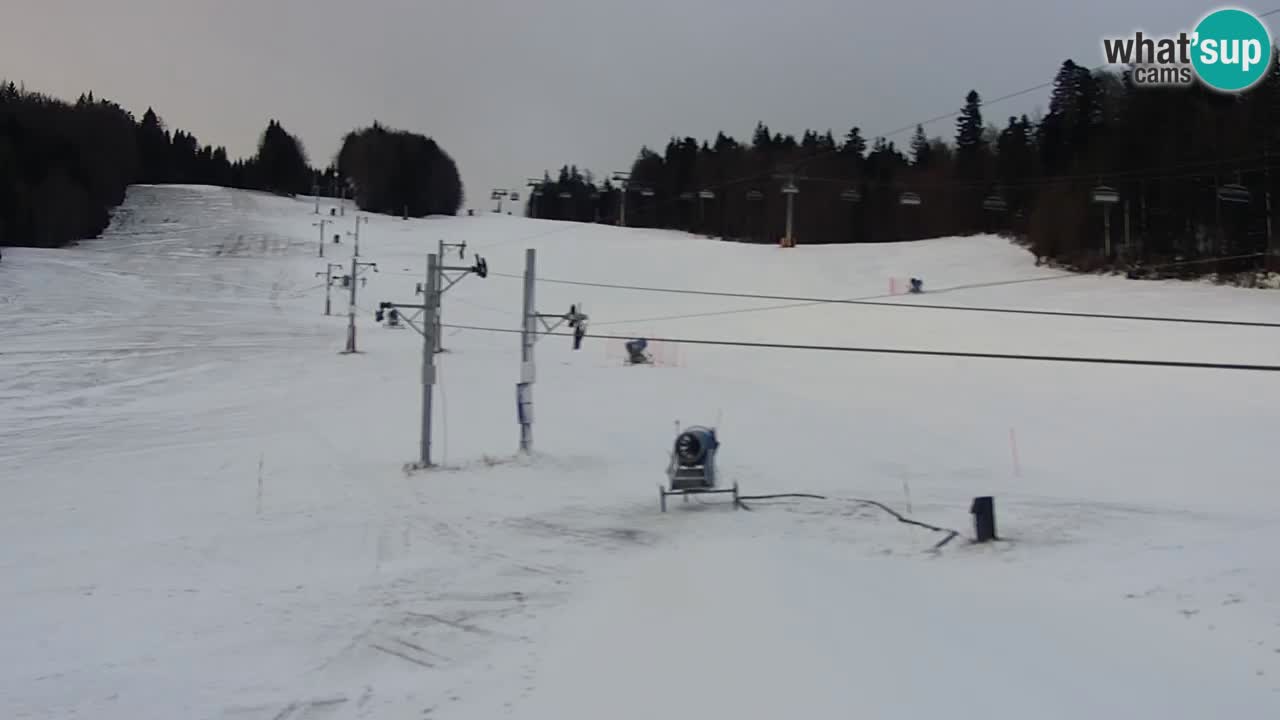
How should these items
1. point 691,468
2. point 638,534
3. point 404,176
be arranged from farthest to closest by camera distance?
point 404,176
point 691,468
point 638,534

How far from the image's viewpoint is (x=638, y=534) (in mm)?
15234

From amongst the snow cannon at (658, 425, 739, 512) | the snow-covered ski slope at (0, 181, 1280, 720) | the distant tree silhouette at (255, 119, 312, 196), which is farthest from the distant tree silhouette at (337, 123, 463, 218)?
the snow cannon at (658, 425, 739, 512)

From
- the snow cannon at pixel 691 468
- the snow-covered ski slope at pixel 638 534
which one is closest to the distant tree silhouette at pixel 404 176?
the snow-covered ski slope at pixel 638 534

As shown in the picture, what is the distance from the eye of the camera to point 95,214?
91000 mm

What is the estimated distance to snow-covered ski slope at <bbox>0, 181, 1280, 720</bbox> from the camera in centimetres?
859

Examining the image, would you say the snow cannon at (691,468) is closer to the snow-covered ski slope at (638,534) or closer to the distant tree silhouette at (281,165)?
the snow-covered ski slope at (638,534)

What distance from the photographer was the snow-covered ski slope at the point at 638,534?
859 cm

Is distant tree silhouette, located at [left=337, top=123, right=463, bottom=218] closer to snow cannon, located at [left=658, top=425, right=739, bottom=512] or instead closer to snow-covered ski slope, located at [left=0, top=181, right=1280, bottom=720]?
snow-covered ski slope, located at [left=0, top=181, right=1280, bottom=720]

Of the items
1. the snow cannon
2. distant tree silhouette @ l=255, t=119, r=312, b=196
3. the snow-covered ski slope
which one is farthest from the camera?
distant tree silhouette @ l=255, t=119, r=312, b=196

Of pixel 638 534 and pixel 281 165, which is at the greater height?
pixel 281 165

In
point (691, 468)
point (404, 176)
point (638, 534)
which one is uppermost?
point (404, 176)

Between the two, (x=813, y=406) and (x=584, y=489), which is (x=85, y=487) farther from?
(x=813, y=406)

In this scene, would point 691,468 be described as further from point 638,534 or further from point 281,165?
point 281,165

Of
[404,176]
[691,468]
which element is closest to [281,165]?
[404,176]
